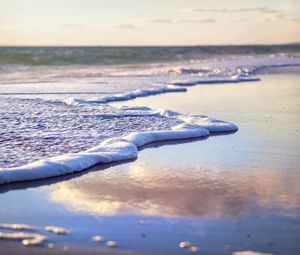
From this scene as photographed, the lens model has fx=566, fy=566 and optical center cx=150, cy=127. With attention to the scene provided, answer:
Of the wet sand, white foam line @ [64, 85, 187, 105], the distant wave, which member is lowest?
the wet sand

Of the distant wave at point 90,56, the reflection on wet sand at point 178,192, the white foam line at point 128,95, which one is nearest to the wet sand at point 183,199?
the reflection on wet sand at point 178,192

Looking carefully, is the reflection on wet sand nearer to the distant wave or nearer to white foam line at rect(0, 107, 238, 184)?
white foam line at rect(0, 107, 238, 184)

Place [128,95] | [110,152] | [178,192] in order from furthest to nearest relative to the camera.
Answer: [128,95] < [110,152] < [178,192]

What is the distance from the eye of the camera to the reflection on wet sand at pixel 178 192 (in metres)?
5.59

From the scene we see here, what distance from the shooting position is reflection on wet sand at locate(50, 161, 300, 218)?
559cm

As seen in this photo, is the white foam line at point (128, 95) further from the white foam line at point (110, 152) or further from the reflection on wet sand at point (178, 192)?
the reflection on wet sand at point (178, 192)

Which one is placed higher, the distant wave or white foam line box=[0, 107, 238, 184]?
the distant wave

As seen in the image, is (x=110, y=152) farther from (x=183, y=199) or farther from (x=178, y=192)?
(x=183, y=199)

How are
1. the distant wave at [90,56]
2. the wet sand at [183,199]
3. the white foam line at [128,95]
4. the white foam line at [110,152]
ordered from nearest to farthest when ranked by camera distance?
the wet sand at [183,199], the white foam line at [110,152], the white foam line at [128,95], the distant wave at [90,56]

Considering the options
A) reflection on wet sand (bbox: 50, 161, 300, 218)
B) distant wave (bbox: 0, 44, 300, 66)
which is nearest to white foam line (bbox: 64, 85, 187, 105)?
reflection on wet sand (bbox: 50, 161, 300, 218)

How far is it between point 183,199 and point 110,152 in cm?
225

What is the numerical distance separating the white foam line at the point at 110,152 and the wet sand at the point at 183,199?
0.59ft

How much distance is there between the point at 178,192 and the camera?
20.2ft

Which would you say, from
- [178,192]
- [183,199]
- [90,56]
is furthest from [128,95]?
[90,56]
